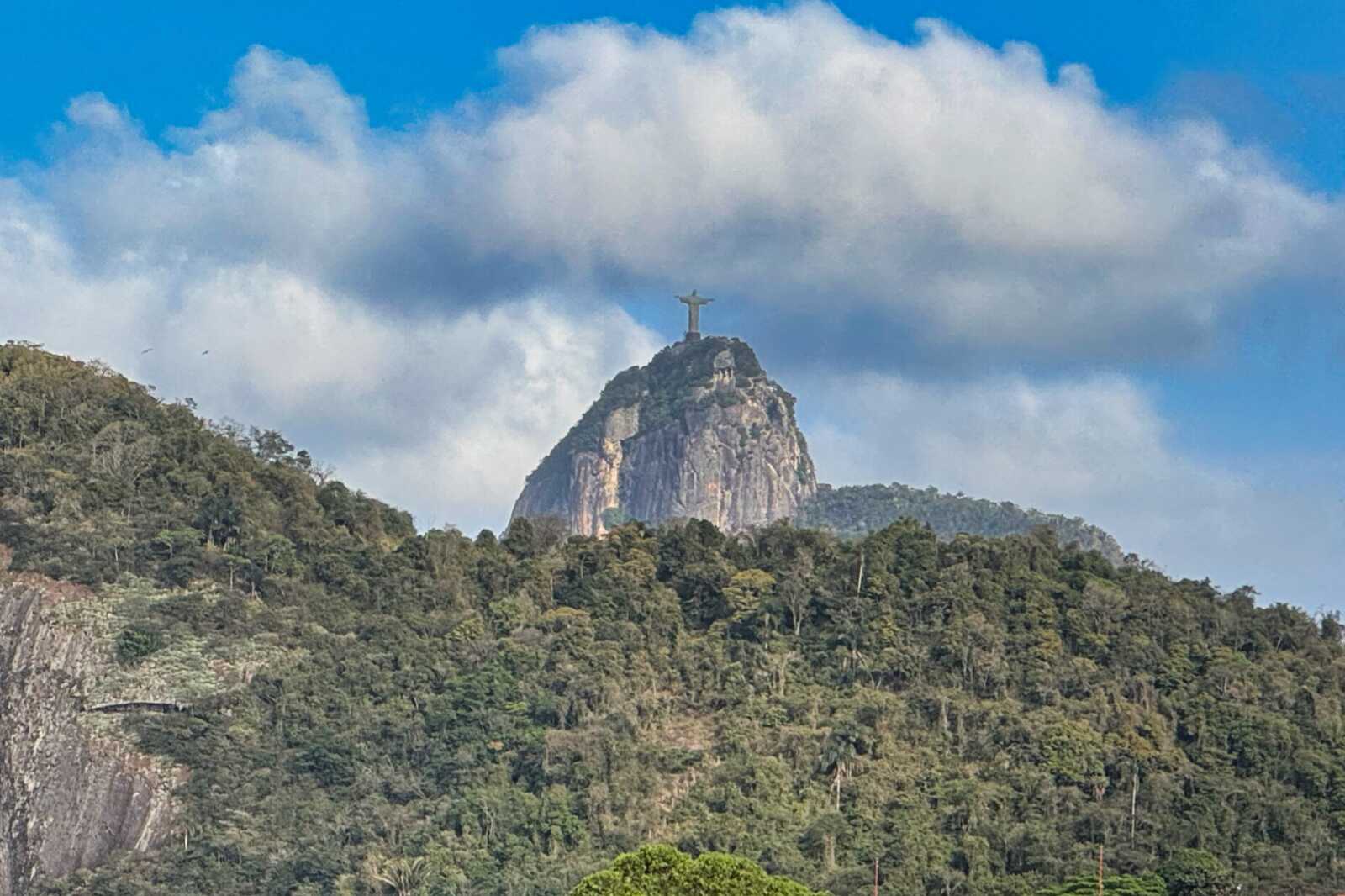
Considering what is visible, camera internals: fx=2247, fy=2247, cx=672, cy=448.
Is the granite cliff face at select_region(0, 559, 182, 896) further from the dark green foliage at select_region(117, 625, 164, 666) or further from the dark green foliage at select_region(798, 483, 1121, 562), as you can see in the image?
the dark green foliage at select_region(798, 483, 1121, 562)

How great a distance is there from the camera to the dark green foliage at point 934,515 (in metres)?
160

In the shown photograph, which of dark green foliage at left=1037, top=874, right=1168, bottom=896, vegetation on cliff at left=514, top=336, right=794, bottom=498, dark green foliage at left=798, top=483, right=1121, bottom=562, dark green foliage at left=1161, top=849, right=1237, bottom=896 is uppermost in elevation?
vegetation on cliff at left=514, top=336, right=794, bottom=498

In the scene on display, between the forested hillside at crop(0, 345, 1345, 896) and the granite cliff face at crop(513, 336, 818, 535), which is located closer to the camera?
the forested hillside at crop(0, 345, 1345, 896)

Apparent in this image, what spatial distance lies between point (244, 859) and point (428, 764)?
23.3 feet

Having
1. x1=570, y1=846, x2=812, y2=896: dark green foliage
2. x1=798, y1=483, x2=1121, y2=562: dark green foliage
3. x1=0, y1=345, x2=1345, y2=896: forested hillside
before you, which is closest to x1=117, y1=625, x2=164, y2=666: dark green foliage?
x1=0, y1=345, x2=1345, y2=896: forested hillside

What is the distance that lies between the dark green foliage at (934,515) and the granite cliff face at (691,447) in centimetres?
498

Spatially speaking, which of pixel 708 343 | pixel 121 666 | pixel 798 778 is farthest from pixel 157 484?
pixel 708 343

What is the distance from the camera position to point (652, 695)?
74.0 metres

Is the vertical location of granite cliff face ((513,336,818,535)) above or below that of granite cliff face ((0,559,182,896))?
above

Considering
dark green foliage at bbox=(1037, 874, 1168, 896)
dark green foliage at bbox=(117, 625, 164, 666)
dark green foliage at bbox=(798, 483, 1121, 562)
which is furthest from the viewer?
dark green foliage at bbox=(798, 483, 1121, 562)

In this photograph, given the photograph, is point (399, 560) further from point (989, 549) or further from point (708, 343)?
point (708, 343)

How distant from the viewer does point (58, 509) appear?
75.2 meters

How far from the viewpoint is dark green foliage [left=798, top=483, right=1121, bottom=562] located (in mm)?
160125

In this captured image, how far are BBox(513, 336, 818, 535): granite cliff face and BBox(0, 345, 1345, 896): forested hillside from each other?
95.6 m
